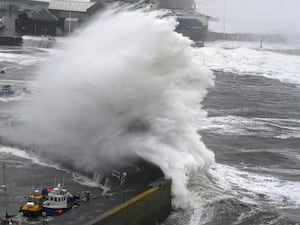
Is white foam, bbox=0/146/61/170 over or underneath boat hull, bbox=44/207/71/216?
underneath

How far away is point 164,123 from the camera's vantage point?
17109 millimetres

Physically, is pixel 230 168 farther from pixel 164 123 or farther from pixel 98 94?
pixel 98 94

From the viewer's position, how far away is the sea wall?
1243cm

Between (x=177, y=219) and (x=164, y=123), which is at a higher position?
(x=164, y=123)

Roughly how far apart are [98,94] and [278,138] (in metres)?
9.15

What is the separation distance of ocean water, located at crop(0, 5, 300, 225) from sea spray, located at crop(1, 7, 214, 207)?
0.03m

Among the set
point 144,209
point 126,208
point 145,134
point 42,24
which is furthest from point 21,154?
point 42,24

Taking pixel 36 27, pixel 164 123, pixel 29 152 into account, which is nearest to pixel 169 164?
pixel 164 123

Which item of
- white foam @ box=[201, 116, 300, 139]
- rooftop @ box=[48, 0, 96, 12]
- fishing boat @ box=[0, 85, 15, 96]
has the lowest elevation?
white foam @ box=[201, 116, 300, 139]

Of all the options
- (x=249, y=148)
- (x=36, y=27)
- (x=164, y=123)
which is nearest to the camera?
(x=164, y=123)

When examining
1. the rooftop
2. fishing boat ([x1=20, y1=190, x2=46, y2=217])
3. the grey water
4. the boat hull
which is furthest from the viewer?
the rooftop

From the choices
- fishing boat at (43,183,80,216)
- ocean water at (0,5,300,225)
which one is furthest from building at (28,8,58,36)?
fishing boat at (43,183,80,216)

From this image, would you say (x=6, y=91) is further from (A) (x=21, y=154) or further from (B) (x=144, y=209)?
(B) (x=144, y=209)

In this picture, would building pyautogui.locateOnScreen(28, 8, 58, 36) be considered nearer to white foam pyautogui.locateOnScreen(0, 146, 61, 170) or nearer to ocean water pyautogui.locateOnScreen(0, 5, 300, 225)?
ocean water pyautogui.locateOnScreen(0, 5, 300, 225)
